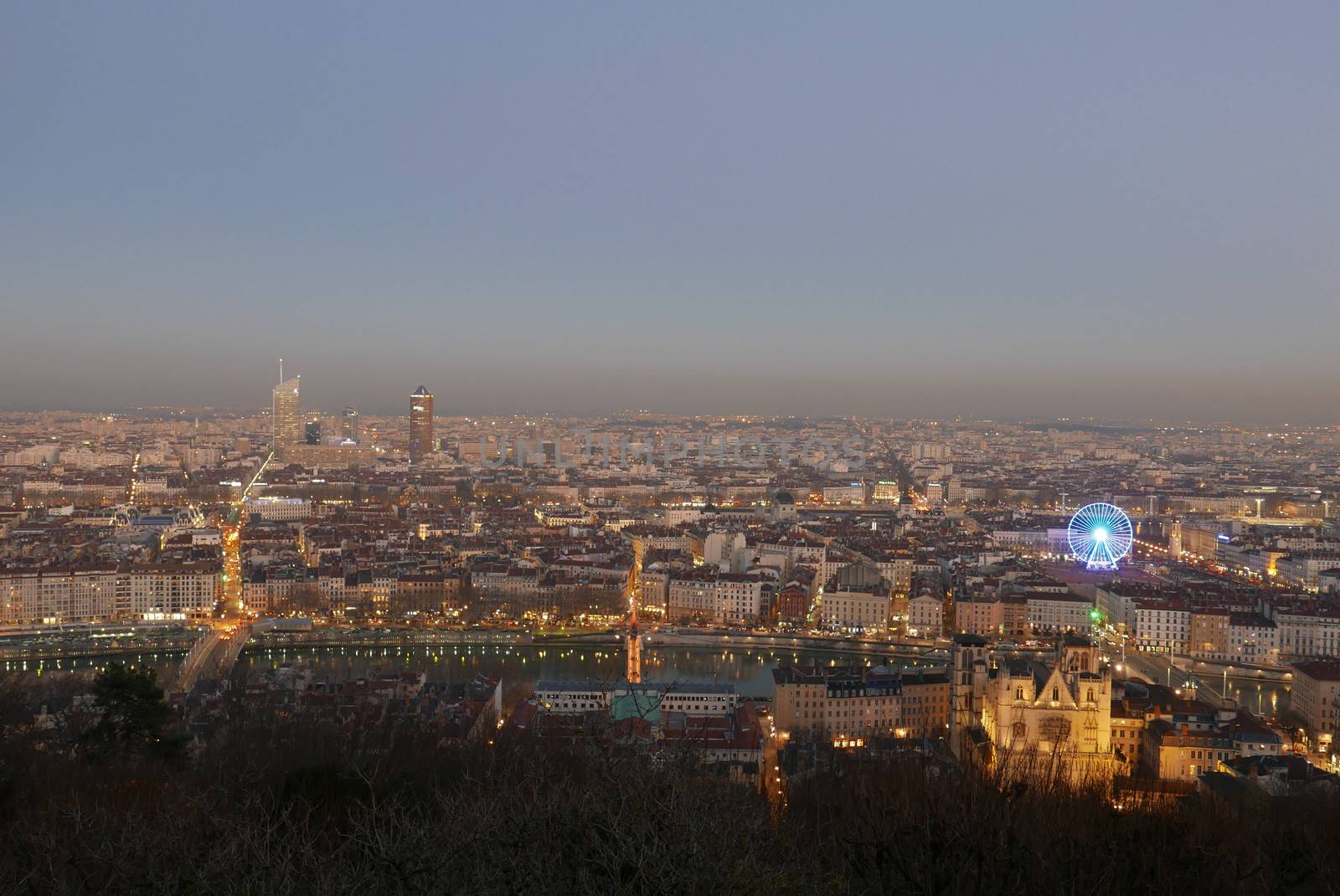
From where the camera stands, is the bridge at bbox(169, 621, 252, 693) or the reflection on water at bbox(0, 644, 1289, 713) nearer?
the bridge at bbox(169, 621, 252, 693)

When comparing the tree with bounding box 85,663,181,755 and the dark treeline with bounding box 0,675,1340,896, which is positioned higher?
the dark treeline with bounding box 0,675,1340,896

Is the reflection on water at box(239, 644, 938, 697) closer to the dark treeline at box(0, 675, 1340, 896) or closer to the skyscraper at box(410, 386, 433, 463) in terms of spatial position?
the dark treeline at box(0, 675, 1340, 896)

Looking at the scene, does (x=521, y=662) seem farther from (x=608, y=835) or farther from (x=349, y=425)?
(x=349, y=425)

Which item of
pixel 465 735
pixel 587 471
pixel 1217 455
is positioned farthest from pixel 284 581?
pixel 1217 455

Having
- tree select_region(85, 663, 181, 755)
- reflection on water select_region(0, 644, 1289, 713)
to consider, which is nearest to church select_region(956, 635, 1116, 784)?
reflection on water select_region(0, 644, 1289, 713)

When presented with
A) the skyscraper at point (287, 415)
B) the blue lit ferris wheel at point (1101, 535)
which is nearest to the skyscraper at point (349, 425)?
the skyscraper at point (287, 415)

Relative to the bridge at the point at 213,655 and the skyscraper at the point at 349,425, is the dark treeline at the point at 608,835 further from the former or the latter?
the skyscraper at the point at 349,425

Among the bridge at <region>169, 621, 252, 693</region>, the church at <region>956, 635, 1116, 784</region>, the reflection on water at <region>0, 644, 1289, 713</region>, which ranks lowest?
the reflection on water at <region>0, 644, 1289, 713</region>
